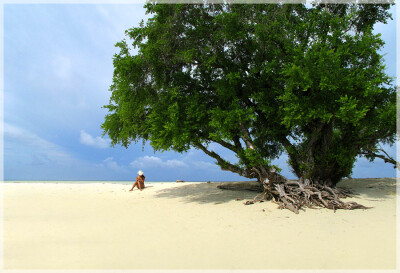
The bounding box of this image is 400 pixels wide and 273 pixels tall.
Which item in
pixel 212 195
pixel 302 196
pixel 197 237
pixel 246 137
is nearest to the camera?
pixel 197 237

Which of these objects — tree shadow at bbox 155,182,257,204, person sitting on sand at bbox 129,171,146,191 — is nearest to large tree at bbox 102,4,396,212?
tree shadow at bbox 155,182,257,204

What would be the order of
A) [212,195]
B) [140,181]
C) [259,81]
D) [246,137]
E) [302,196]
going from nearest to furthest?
1. [302,196]
2. [246,137]
3. [259,81]
4. [212,195]
5. [140,181]

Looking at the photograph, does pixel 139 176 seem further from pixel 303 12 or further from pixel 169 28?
pixel 303 12

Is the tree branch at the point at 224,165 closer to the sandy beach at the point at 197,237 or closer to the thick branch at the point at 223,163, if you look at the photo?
the thick branch at the point at 223,163

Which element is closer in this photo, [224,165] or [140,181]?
[224,165]

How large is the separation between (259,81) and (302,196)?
18.8 feet

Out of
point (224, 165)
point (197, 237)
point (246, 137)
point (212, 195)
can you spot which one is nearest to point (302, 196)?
point (246, 137)

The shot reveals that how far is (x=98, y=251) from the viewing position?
18.0 feet

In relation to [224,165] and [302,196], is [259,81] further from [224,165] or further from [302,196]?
[302,196]

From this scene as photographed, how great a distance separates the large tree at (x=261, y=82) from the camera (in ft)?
33.5

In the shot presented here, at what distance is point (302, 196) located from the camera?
11.1 metres

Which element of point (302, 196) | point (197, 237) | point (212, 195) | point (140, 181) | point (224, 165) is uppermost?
point (224, 165)

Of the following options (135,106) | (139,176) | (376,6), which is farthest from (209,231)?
(376,6)

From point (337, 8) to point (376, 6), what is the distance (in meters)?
2.17
